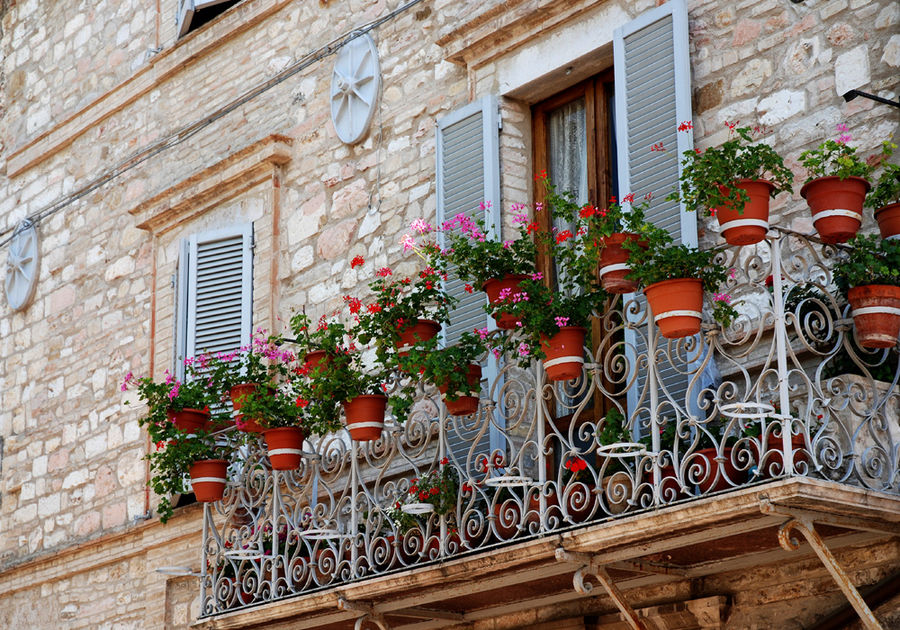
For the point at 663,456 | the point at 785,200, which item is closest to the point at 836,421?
the point at 663,456

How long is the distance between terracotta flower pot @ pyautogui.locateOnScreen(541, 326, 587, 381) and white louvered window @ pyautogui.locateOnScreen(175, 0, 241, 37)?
537 centimetres

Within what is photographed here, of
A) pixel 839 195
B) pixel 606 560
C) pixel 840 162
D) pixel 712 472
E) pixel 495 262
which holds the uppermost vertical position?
pixel 840 162

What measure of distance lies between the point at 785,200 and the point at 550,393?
1.43m

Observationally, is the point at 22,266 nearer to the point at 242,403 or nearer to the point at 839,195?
the point at 242,403

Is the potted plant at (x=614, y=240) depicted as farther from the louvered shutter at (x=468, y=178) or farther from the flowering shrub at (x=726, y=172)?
the louvered shutter at (x=468, y=178)

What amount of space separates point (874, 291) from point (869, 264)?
0.37 ft

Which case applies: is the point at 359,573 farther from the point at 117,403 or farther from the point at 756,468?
the point at 117,403

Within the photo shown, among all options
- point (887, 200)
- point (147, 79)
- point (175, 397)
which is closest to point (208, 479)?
point (175, 397)

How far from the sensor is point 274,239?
9.89m

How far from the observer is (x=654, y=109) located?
753 centimetres

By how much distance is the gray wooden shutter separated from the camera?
32.9ft

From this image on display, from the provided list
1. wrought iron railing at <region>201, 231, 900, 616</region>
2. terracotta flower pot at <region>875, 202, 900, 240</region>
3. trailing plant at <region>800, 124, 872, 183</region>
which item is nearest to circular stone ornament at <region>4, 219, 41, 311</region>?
wrought iron railing at <region>201, 231, 900, 616</region>

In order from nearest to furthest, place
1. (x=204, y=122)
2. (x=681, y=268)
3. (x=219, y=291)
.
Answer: (x=681, y=268) → (x=219, y=291) → (x=204, y=122)

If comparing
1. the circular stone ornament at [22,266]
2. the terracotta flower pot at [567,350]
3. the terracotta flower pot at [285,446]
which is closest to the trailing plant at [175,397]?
the terracotta flower pot at [285,446]
